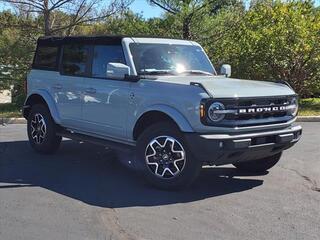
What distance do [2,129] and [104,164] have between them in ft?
15.9

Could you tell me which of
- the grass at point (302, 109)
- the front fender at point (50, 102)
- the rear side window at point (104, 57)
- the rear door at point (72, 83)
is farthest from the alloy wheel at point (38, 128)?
the grass at point (302, 109)

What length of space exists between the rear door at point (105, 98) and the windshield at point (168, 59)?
256 mm

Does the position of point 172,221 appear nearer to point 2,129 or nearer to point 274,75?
point 2,129

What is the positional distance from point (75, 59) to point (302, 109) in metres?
9.43

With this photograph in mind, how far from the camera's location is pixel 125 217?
5.57 metres

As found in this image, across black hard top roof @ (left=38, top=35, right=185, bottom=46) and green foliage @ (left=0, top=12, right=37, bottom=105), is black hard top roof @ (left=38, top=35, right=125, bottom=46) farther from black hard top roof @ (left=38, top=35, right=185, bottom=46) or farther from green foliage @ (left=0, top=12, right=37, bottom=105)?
green foliage @ (left=0, top=12, right=37, bottom=105)

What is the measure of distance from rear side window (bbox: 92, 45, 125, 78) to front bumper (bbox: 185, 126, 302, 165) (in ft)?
6.08

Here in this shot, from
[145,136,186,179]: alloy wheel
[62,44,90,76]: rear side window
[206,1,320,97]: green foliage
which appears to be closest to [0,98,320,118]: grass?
[206,1,320,97]: green foliage

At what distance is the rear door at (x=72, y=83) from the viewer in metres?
8.18

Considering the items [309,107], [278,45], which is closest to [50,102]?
[278,45]

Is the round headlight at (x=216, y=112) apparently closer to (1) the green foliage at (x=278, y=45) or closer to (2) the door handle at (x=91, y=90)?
(2) the door handle at (x=91, y=90)

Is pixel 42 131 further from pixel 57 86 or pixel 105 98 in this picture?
pixel 105 98

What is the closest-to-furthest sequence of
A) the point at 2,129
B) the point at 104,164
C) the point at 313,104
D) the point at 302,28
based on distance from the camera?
the point at 104,164 < the point at 2,129 < the point at 302,28 < the point at 313,104

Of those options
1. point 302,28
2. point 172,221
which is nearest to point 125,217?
point 172,221
